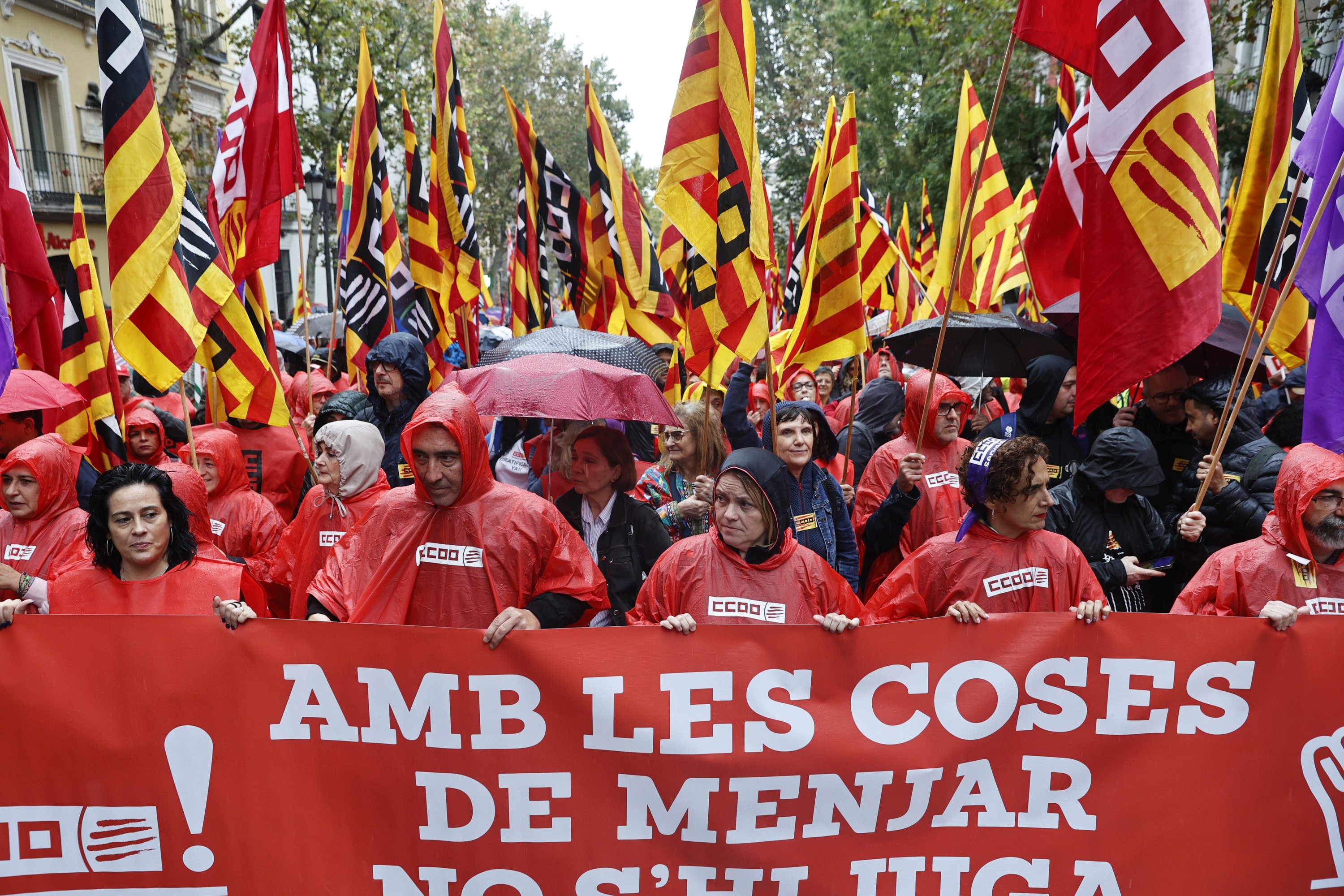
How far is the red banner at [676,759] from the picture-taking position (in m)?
3.05

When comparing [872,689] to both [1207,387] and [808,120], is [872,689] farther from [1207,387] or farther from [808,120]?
[808,120]

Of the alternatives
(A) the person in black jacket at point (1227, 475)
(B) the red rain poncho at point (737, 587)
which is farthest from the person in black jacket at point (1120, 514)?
(B) the red rain poncho at point (737, 587)

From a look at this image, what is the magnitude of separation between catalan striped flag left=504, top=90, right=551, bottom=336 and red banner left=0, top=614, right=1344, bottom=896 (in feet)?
17.4

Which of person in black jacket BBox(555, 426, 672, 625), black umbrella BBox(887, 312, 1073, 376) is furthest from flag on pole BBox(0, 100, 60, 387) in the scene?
black umbrella BBox(887, 312, 1073, 376)

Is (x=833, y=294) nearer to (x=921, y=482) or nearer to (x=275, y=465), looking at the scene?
(x=921, y=482)

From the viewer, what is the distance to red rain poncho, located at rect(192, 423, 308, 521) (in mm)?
6051

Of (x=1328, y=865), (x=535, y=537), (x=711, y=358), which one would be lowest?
(x=1328, y=865)

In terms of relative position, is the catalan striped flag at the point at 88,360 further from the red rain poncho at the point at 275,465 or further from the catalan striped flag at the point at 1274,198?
the catalan striped flag at the point at 1274,198

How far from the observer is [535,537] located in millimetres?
3541

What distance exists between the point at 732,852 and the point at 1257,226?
439cm

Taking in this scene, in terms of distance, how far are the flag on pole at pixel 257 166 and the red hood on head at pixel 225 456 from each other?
96 centimetres

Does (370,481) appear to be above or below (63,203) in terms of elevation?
below

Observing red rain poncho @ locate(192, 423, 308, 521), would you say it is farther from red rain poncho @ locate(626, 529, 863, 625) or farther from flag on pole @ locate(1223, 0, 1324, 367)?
flag on pole @ locate(1223, 0, 1324, 367)

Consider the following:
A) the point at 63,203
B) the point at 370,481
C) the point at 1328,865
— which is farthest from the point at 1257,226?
the point at 63,203
